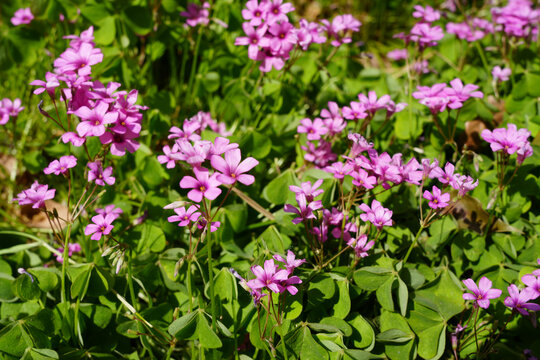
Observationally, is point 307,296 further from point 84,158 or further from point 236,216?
point 84,158

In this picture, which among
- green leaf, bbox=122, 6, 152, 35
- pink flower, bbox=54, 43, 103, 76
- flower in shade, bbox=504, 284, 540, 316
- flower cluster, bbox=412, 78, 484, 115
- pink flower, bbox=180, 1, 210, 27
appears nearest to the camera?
flower in shade, bbox=504, 284, 540, 316

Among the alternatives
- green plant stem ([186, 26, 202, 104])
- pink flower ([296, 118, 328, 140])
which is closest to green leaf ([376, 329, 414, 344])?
pink flower ([296, 118, 328, 140])

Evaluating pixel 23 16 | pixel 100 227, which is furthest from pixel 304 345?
pixel 23 16

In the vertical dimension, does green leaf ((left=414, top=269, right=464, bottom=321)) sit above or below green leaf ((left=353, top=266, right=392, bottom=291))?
below

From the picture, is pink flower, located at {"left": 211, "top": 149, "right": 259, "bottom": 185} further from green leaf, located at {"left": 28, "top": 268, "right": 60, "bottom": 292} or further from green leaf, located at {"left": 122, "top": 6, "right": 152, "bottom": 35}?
green leaf, located at {"left": 122, "top": 6, "right": 152, "bottom": 35}

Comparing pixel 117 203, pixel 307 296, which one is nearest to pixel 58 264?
pixel 117 203

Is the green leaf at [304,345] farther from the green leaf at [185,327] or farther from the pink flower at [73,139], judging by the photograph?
the pink flower at [73,139]
